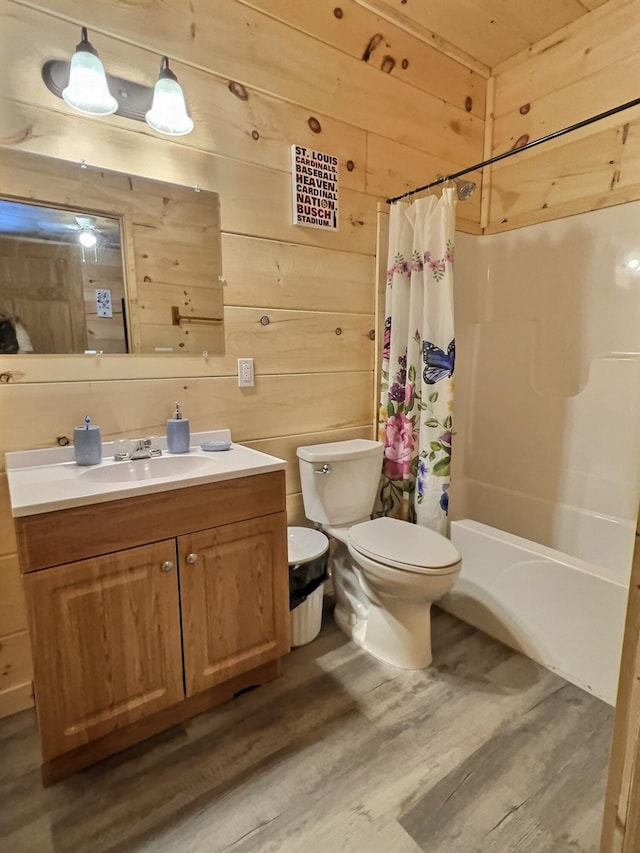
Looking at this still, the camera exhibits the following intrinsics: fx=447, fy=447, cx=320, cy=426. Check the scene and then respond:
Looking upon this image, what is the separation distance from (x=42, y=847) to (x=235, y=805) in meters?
0.46

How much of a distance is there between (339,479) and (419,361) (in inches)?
25.0

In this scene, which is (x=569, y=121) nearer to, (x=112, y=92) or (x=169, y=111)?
(x=169, y=111)

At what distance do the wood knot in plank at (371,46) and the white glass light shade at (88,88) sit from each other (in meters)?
1.15

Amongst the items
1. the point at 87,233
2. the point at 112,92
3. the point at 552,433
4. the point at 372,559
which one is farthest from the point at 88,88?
the point at 552,433

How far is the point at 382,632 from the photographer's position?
1.73 meters

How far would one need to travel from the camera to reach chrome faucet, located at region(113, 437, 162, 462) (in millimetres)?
1505

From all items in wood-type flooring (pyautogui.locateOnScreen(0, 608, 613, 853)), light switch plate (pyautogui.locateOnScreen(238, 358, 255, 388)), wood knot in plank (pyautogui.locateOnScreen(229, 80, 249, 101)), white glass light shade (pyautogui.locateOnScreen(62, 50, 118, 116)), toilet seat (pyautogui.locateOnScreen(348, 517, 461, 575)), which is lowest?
wood-type flooring (pyautogui.locateOnScreen(0, 608, 613, 853))

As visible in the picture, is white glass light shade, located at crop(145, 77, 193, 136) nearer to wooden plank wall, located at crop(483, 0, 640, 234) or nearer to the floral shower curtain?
the floral shower curtain

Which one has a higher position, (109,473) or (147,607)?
(109,473)

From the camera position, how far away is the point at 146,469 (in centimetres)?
151

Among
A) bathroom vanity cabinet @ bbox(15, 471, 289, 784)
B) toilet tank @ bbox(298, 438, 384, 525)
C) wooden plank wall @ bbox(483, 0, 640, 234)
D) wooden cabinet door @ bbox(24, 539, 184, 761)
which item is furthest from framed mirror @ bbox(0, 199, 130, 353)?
wooden plank wall @ bbox(483, 0, 640, 234)

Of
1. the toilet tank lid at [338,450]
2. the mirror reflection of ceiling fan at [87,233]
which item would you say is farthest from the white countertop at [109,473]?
the mirror reflection of ceiling fan at [87,233]

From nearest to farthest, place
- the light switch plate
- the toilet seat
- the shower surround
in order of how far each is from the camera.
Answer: the toilet seat, the shower surround, the light switch plate

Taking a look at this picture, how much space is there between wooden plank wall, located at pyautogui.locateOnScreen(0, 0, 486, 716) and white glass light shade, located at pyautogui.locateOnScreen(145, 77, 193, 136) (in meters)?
0.05
